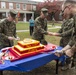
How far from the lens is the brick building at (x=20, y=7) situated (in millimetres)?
47031

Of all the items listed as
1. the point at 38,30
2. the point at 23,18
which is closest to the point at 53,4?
the point at 23,18

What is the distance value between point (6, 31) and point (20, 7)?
46474 millimetres

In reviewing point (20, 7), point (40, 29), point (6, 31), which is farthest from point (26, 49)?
point (20, 7)

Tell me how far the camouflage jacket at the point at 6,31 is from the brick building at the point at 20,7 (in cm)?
4188

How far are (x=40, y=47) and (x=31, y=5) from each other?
4882 centimetres

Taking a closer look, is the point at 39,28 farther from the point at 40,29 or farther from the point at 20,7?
the point at 20,7

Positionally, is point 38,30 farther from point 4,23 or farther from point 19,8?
point 19,8

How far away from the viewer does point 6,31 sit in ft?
16.4

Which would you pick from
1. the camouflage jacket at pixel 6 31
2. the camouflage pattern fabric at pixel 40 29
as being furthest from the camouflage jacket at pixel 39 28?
the camouflage jacket at pixel 6 31

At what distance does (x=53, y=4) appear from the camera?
137ft

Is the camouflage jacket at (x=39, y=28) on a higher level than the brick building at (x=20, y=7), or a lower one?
higher

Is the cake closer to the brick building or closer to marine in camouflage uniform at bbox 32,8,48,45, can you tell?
marine in camouflage uniform at bbox 32,8,48,45

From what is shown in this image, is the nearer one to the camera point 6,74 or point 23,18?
point 6,74

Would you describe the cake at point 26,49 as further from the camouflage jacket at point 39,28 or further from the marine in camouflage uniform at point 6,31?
the camouflage jacket at point 39,28
